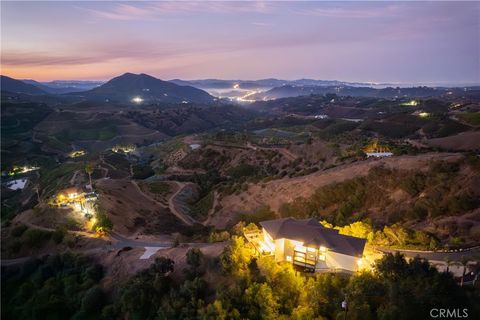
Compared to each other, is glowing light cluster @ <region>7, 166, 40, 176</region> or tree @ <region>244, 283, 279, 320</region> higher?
tree @ <region>244, 283, 279, 320</region>

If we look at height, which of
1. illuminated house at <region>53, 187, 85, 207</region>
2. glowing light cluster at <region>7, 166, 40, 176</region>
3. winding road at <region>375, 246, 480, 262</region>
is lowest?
glowing light cluster at <region>7, 166, 40, 176</region>

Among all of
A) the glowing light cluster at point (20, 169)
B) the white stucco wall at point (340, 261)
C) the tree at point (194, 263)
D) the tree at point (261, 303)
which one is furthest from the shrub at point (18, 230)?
the glowing light cluster at point (20, 169)

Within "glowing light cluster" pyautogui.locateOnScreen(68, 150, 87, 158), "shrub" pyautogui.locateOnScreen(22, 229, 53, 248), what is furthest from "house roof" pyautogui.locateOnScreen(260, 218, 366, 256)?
"glowing light cluster" pyautogui.locateOnScreen(68, 150, 87, 158)

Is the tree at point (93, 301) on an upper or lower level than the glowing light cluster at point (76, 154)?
upper

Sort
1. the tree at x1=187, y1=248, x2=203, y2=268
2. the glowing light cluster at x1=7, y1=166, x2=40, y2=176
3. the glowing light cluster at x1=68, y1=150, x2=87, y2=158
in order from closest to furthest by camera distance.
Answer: the tree at x1=187, y1=248, x2=203, y2=268 → the glowing light cluster at x1=7, y1=166, x2=40, y2=176 → the glowing light cluster at x1=68, y1=150, x2=87, y2=158

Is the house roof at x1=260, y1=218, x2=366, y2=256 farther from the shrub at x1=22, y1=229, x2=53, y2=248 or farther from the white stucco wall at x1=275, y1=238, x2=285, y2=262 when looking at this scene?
the shrub at x1=22, y1=229, x2=53, y2=248

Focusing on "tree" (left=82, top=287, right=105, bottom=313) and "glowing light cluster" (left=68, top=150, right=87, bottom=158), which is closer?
"tree" (left=82, top=287, right=105, bottom=313)

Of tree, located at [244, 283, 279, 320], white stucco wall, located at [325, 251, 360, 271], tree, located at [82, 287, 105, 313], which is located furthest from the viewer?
tree, located at [82, 287, 105, 313]

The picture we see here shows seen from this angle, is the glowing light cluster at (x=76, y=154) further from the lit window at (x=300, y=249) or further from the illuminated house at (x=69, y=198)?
the lit window at (x=300, y=249)
